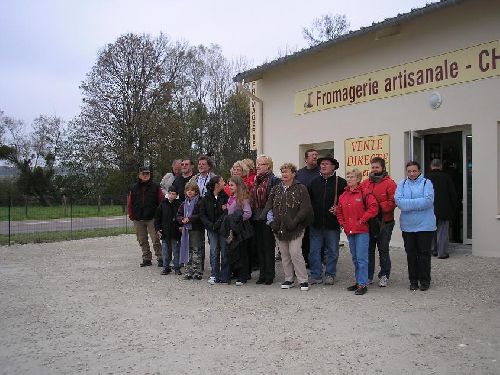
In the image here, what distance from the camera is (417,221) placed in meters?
6.54

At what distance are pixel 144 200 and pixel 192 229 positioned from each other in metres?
1.53

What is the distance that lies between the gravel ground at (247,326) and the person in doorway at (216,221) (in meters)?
0.28

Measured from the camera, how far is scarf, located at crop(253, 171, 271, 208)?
738 cm

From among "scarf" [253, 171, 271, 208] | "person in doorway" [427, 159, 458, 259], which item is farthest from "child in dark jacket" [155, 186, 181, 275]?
"person in doorway" [427, 159, 458, 259]

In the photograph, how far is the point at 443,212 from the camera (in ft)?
29.8

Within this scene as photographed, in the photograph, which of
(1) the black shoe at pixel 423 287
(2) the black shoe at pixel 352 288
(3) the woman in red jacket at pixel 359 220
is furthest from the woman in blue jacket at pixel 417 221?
(2) the black shoe at pixel 352 288

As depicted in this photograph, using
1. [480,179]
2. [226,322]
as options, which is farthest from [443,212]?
[226,322]

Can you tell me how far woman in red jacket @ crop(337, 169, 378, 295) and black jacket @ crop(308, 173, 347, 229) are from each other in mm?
384

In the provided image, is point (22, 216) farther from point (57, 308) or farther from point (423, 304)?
point (423, 304)

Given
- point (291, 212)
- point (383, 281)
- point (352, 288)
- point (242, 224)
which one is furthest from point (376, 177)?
point (242, 224)

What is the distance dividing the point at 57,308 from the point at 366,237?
385 centimetres

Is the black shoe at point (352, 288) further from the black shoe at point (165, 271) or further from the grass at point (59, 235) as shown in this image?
the grass at point (59, 235)

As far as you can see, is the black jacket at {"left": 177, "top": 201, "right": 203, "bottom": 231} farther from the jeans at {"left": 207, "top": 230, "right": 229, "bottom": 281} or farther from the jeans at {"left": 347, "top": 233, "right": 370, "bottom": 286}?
the jeans at {"left": 347, "top": 233, "right": 370, "bottom": 286}

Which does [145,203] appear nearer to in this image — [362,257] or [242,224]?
[242,224]
